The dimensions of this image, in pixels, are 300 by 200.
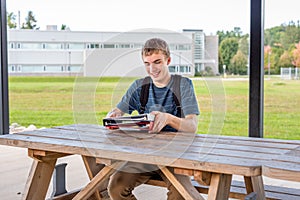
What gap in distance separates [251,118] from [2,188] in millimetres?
2010

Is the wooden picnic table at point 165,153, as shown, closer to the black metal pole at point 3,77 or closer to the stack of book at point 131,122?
the stack of book at point 131,122

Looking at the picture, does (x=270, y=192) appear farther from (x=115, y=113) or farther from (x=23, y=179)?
(x=23, y=179)

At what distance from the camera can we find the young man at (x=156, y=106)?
210 centimetres

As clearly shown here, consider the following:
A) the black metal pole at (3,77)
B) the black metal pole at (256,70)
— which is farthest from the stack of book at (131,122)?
the black metal pole at (3,77)

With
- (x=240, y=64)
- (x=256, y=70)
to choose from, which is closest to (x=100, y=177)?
(x=256, y=70)

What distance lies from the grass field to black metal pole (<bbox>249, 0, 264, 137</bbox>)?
2.9 inches

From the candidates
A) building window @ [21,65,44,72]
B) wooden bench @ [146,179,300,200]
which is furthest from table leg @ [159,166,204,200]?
building window @ [21,65,44,72]

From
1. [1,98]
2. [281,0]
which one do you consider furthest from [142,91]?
[1,98]

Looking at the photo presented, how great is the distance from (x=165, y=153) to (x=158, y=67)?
0.74 m

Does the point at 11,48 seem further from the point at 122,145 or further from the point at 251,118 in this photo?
the point at 122,145

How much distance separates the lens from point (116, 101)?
2.40m

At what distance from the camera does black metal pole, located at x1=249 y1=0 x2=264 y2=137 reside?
3.39m

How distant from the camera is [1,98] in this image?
4703 millimetres

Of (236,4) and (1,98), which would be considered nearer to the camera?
(236,4)
